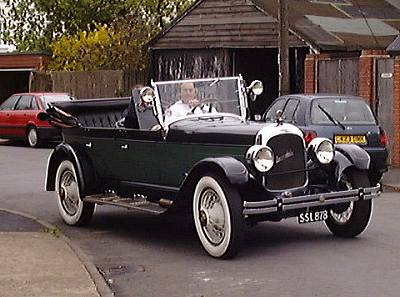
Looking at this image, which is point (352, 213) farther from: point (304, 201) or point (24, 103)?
point (24, 103)

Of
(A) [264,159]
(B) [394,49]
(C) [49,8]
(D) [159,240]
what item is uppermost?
(C) [49,8]

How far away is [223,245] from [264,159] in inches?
38.0

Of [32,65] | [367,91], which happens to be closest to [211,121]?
[367,91]

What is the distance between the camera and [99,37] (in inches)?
1282

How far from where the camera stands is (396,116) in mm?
19297

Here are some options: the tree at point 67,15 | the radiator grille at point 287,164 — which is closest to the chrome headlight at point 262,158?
the radiator grille at point 287,164

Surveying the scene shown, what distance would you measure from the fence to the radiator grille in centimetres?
2153

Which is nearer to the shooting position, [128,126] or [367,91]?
[128,126]

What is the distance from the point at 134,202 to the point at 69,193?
1428mm

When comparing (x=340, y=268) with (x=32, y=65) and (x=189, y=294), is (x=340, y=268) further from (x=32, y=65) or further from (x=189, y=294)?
(x=32, y=65)

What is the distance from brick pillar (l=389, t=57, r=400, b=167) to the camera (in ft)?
63.0

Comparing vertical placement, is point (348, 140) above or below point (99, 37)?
below

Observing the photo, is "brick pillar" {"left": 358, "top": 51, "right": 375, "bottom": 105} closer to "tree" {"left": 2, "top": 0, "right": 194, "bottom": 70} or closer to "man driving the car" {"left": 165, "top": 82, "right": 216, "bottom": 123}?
"man driving the car" {"left": 165, "top": 82, "right": 216, "bottom": 123}

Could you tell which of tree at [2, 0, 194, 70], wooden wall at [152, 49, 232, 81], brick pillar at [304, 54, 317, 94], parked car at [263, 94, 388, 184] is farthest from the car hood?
tree at [2, 0, 194, 70]
